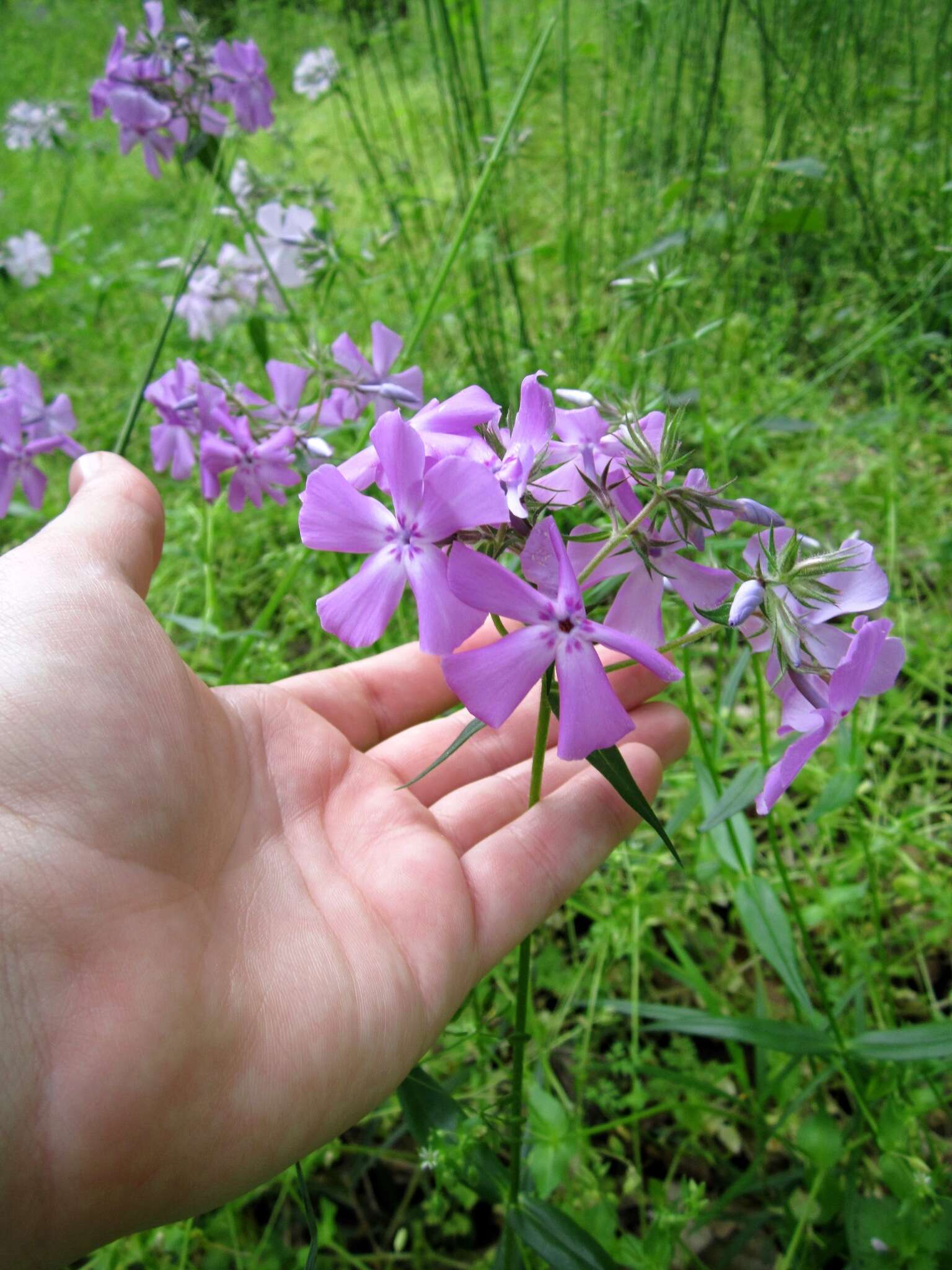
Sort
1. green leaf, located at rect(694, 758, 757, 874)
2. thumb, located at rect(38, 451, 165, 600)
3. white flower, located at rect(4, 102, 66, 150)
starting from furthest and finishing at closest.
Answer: white flower, located at rect(4, 102, 66, 150) → green leaf, located at rect(694, 758, 757, 874) → thumb, located at rect(38, 451, 165, 600)

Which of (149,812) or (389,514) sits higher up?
(389,514)

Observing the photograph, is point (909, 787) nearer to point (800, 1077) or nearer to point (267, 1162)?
point (800, 1077)

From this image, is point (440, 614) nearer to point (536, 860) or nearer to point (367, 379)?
point (536, 860)

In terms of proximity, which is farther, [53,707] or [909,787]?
[909,787]

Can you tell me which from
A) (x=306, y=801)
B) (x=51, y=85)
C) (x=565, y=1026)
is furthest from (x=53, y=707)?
(x=51, y=85)

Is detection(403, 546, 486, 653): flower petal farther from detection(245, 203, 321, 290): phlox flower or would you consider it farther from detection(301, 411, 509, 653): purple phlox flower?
detection(245, 203, 321, 290): phlox flower

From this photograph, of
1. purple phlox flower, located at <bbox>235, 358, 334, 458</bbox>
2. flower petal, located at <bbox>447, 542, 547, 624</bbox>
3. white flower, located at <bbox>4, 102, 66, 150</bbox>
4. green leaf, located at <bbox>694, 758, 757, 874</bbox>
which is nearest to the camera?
flower petal, located at <bbox>447, 542, 547, 624</bbox>

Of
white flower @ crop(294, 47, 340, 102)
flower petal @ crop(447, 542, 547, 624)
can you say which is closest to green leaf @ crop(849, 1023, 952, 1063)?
flower petal @ crop(447, 542, 547, 624)
